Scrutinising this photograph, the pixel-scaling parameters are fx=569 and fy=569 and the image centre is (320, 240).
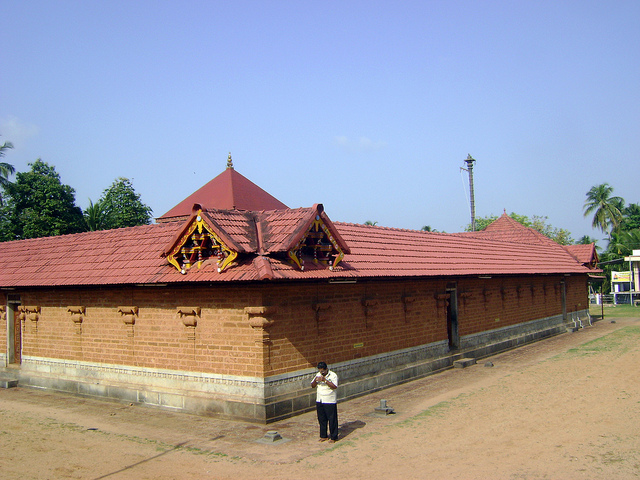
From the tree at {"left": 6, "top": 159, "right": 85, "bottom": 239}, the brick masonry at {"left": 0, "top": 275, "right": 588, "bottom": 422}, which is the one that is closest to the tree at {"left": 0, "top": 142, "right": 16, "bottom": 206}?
the tree at {"left": 6, "top": 159, "right": 85, "bottom": 239}

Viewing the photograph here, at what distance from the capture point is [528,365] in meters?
17.6

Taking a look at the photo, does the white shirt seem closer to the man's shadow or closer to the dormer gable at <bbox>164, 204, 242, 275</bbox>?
the man's shadow

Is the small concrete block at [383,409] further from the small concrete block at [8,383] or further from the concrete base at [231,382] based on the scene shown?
the small concrete block at [8,383]

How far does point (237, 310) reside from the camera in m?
11.6

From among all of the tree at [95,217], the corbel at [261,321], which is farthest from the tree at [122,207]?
the corbel at [261,321]

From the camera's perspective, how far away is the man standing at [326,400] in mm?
9828

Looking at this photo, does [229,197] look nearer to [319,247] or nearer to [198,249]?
[198,249]

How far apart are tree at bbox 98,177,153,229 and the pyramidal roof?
12.5 metres

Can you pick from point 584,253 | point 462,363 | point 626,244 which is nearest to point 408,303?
point 462,363

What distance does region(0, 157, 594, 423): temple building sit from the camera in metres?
11.5

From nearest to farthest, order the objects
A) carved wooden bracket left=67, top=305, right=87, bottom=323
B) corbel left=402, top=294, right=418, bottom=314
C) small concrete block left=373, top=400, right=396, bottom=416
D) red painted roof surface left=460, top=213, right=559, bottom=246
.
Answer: small concrete block left=373, top=400, right=396, bottom=416, carved wooden bracket left=67, top=305, right=87, bottom=323, corbel left=402, top=294, right=418, bottom=314, red painted roof surface left=460, top=213, right=559, bottom=246

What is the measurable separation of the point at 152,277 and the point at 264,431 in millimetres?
4344

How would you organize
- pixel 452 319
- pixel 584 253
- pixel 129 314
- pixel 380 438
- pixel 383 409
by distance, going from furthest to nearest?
pixel 584 253, pixel 452 319, pixel 129 314, pixel 383 409, pixel 380 438

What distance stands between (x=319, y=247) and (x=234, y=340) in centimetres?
266
